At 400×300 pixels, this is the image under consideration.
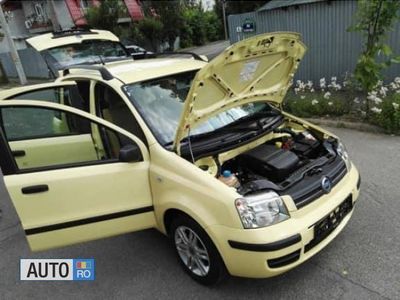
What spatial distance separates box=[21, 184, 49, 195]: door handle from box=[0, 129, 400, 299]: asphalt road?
3.08 ft

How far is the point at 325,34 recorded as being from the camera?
27.3ft

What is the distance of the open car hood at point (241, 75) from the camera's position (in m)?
2.67

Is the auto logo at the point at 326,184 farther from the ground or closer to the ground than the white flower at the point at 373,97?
farther from the ground

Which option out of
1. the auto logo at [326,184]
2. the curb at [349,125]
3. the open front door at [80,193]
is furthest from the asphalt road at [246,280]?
the curb at [349,125]

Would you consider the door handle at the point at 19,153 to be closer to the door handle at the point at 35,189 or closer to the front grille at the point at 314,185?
the door handle at the point at 35,189

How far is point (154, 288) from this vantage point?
3.01 metres

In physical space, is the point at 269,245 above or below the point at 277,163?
below

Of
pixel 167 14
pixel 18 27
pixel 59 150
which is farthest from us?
pixel 18 27

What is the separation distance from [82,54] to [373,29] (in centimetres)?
580

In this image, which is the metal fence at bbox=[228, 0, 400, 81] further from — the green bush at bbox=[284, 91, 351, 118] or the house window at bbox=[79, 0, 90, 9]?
the house window at bbox=[79, 0, 90, 9]

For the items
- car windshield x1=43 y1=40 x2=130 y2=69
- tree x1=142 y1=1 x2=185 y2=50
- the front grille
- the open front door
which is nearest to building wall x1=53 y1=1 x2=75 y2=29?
tree x1=142 y1=1 x2=185 y2=50

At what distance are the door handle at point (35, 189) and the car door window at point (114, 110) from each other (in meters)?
0.85

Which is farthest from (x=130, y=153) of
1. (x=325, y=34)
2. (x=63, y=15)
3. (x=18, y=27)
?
(x=18, y=27)

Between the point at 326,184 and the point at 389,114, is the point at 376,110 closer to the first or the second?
the point at 389,114
